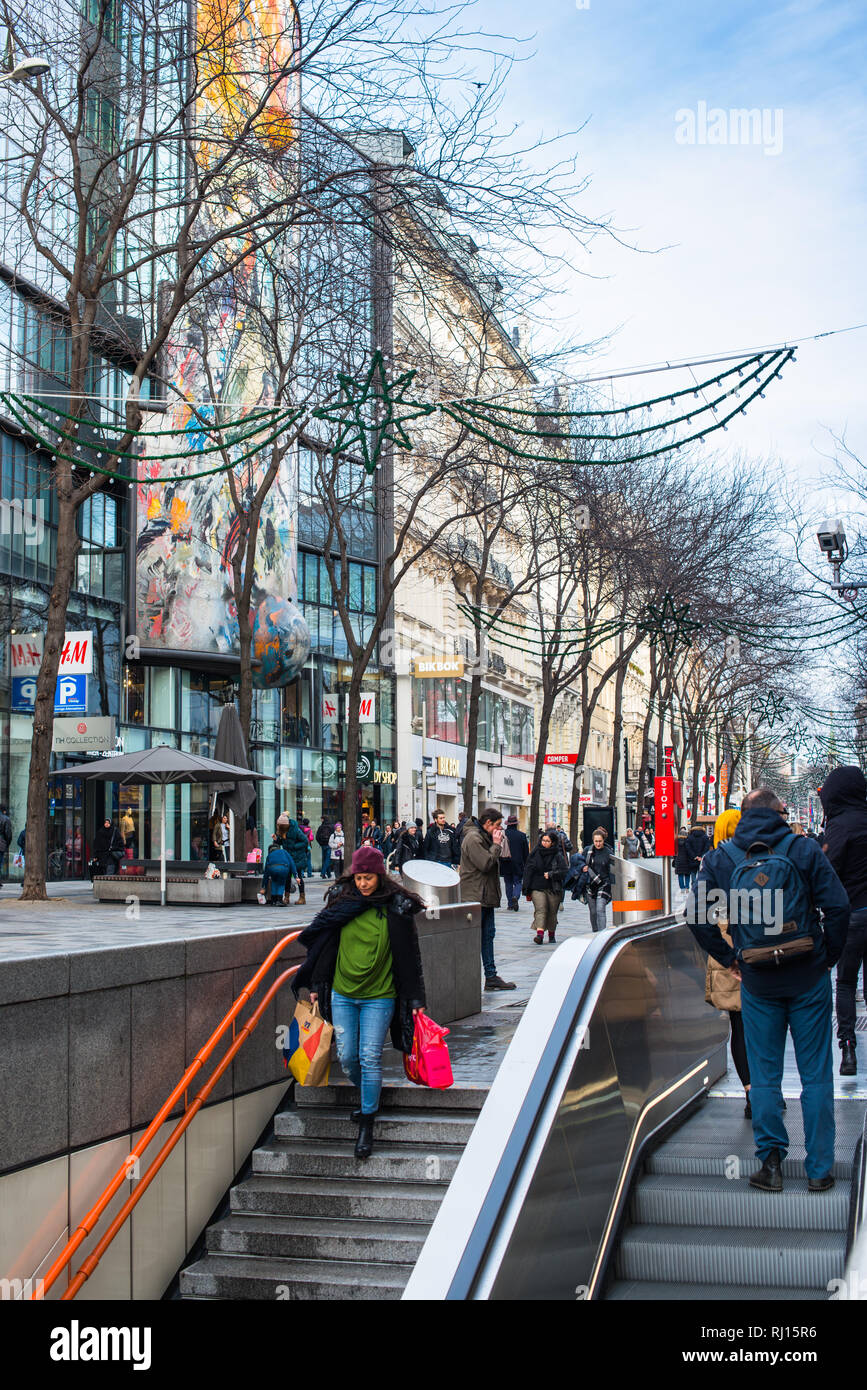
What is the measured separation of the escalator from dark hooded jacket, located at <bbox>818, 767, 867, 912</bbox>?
138cm

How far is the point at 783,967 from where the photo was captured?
659 cm

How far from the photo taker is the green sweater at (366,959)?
8273mm

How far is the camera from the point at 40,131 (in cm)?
1686

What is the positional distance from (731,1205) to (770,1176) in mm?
236

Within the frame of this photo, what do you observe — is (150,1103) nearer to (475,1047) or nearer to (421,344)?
(475,1047)

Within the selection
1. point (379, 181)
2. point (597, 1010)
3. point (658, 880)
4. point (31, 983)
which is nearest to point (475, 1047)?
point (658, 880)

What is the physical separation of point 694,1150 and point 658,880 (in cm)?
458

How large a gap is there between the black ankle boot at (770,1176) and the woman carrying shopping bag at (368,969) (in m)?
2.30

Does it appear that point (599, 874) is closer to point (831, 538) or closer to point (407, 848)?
point (831, 538)

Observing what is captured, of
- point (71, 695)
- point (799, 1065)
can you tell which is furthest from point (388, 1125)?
point (71, 695)

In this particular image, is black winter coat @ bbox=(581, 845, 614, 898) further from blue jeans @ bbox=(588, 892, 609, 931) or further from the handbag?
the handbag
